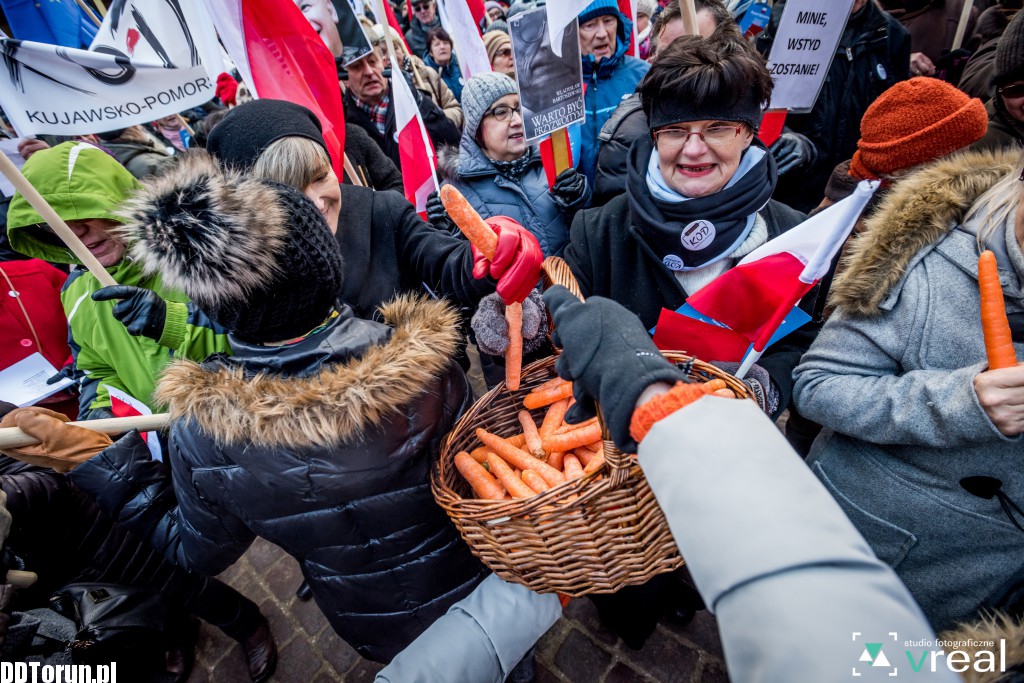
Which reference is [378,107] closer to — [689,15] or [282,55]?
[282,55]

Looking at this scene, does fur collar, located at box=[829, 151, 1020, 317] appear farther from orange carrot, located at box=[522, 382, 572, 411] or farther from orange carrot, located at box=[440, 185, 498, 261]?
orange carrot, located at box=[440, 185, 498, 261]

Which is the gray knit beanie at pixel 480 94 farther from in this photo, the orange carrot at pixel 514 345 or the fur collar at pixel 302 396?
the fur collar at pixel 302 396

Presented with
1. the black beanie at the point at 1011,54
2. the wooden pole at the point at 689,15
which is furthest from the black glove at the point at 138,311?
the black beanie at the point at 1011,54

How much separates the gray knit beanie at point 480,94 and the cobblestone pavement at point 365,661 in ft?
9.32

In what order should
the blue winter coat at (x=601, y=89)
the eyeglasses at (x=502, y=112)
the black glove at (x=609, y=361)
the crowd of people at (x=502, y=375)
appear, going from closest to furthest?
the crowd of people at (x=502, y=375)
the black glove at (x=609, y=361)
the eyeglasses at (x=502, y=112)
the blue winter coat at (x=601, y=89)

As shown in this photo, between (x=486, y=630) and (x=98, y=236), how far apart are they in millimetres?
2403

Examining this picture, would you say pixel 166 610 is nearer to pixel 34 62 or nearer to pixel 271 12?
pixel 34 62

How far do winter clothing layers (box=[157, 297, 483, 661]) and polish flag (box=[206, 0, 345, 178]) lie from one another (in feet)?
7.20

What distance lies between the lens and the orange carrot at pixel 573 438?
1467 millimetres

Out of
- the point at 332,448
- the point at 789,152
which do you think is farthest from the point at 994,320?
the point at 789,152

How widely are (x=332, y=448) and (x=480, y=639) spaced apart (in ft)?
2.30

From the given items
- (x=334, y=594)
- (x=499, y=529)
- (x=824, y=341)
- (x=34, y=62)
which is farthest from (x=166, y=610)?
(x=824, y=341)

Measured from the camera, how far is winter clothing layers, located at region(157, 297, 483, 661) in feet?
3.91

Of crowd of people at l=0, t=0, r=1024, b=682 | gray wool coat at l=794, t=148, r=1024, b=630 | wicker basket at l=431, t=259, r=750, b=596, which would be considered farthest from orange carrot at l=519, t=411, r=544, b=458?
gray wool coat at l=794, t=148, r=1024, b=630
